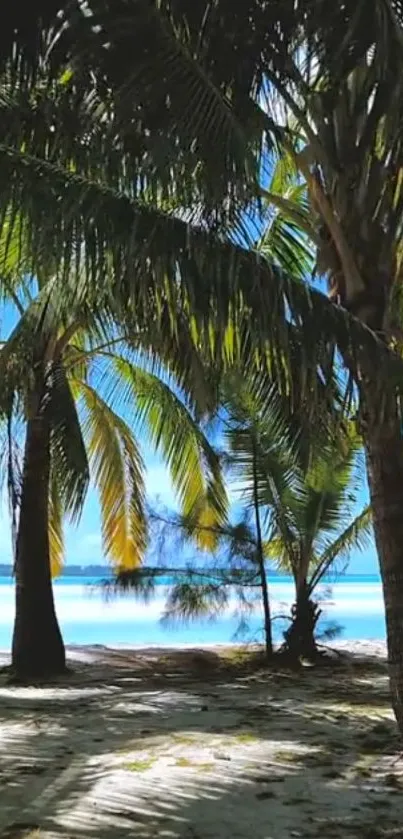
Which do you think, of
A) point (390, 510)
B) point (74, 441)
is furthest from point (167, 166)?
point (74, 441)

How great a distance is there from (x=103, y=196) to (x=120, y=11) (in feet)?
3.00

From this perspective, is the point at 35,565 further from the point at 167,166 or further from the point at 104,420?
the point at 167,166

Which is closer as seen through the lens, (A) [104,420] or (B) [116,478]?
(A) [104,420]

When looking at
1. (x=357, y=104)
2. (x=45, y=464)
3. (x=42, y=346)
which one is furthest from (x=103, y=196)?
(x=45, y=464)

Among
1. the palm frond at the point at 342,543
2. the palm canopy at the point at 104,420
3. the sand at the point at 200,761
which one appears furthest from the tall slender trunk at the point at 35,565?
the palm frond at the point at 342,543

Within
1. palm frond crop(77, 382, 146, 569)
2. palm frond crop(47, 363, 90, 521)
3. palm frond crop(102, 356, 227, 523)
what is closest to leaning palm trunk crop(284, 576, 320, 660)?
palm frond crop(102, 356, 227, 523)

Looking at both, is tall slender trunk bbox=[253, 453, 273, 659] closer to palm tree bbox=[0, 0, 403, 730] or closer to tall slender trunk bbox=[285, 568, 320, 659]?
tall slender trunk bbox=[285, 568, 320, 659]

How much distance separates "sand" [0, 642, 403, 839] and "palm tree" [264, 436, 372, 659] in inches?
68.4

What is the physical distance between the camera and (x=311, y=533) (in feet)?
34.0

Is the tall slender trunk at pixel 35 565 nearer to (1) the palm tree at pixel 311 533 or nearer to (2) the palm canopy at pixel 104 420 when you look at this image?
(2) the palm canopy at pixel 104 420

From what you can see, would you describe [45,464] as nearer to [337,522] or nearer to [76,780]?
[337,522]

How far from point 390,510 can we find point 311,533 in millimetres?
5659

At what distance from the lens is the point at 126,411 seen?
10961 mm

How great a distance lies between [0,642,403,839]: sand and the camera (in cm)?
365
